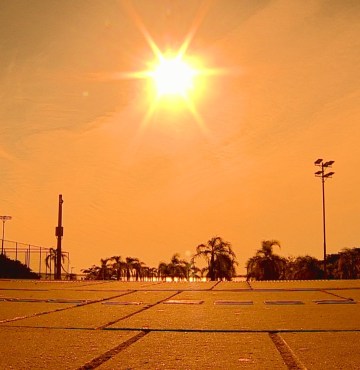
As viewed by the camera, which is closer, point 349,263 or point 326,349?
point 326,349

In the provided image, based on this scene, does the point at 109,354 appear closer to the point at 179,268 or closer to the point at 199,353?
the point at 199,353

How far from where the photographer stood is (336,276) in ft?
188

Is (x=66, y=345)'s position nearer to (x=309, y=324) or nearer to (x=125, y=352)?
(x=125, y=352)

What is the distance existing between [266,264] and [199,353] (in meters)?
48.2

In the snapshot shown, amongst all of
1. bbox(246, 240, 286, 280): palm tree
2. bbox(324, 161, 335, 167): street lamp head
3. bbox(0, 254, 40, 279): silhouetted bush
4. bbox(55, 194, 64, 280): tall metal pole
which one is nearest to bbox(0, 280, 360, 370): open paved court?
bbox(55, 194, 64, 280): tall metal pole

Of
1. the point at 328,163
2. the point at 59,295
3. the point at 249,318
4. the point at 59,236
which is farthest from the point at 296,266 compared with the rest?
the point at 249,318

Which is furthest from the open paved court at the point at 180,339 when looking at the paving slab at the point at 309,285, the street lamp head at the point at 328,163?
the street lamp head at the point at 328,163

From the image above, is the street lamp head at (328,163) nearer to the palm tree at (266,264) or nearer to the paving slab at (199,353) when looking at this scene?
the palm tree at (266,264)

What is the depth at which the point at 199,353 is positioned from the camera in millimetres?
3100

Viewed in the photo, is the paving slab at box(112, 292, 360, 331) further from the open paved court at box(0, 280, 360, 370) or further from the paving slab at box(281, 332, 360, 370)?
the paving slab at box(281, 332, 360, 370)

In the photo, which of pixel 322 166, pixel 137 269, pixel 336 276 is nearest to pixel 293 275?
pixel 336 276

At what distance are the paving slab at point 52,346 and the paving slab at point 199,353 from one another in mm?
174

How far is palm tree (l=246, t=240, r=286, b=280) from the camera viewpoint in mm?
50094

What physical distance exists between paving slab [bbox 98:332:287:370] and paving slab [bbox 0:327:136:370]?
0.17 meters
